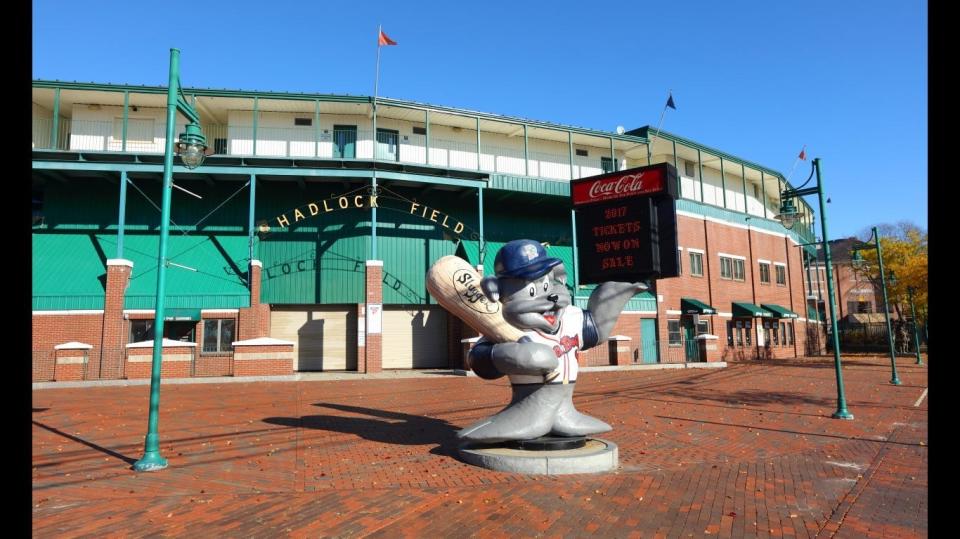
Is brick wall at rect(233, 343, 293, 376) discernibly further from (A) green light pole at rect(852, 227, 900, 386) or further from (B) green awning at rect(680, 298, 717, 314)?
(A) green light pole at rect(852, 227, 900, 386)

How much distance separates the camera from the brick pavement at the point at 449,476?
5.55 m

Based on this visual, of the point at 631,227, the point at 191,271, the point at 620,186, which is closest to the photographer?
the point at 631,227

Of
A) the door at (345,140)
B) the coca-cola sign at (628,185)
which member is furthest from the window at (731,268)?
the coca-cola sign at (628,185)

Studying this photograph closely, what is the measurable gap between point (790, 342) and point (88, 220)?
39527 mm

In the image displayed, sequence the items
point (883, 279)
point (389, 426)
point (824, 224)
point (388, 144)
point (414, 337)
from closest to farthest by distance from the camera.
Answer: point (389, 426)
point (824, 224)
point (883, 279)
point (414, 337)
point (388, 144)

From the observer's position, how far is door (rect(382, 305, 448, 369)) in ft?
88.4

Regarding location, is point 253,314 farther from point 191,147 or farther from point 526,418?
point 526,418

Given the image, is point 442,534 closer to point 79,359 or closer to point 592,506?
point 592,506

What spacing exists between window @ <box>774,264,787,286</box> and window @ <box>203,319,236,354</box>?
3262 cm

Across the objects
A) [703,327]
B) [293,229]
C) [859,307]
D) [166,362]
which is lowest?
[166,362]

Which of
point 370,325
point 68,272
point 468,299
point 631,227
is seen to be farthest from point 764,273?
point 68,272

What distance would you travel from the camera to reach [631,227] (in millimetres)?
10922

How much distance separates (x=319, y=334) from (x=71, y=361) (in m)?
9.25

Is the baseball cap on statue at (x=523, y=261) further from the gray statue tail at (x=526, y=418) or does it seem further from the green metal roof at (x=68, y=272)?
the green metal roof at (x=68, y=272)
